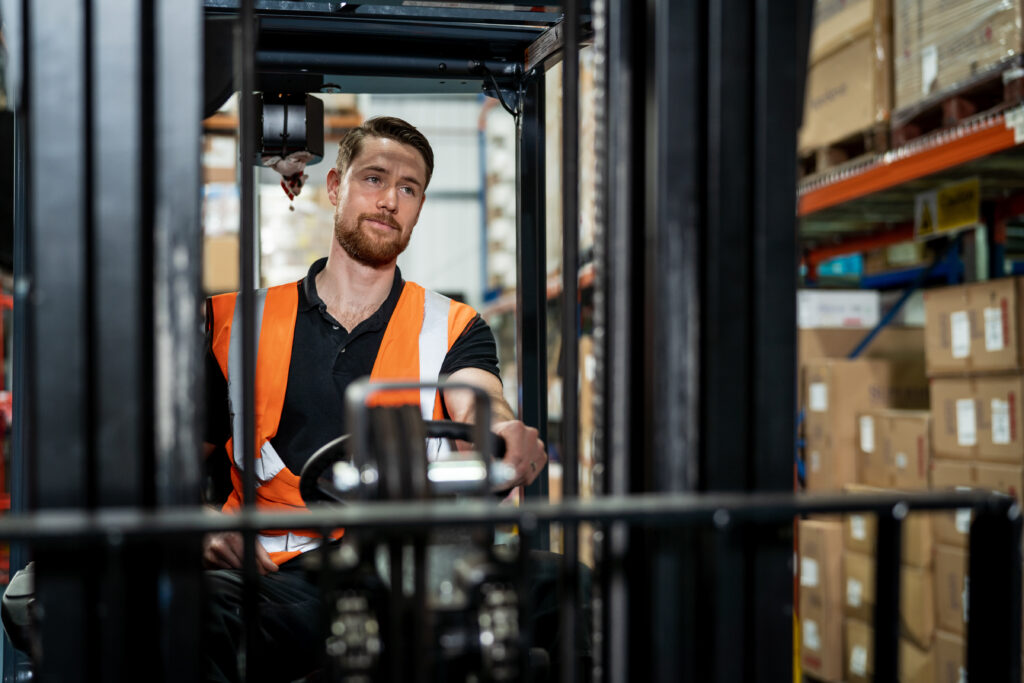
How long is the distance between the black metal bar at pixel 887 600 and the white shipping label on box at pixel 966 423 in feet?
8.18

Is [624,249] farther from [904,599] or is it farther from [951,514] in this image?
[904,599]

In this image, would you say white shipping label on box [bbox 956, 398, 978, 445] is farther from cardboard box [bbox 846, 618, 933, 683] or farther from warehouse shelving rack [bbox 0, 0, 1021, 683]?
warehouse shelving rack [bbox 0, 0, 1021, 683]

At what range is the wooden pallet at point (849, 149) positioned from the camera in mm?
3465

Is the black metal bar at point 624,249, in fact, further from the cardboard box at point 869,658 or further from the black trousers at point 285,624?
the cardboard box at point 869,658

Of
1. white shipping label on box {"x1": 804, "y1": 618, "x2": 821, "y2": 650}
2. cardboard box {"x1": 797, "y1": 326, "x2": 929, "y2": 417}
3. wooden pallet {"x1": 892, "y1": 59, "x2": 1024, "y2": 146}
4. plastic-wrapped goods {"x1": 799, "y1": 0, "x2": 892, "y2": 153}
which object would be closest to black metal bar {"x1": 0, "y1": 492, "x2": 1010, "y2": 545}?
wooden pallet {"x1": 892, "y1": 59, "x2": 1024, "y2": 146}

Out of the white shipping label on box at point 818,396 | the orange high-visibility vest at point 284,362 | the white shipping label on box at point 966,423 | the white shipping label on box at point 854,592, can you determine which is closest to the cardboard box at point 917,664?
the white shipping label on box at point 854,592

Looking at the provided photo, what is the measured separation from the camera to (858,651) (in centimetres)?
379

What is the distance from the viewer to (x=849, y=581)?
394 centimetres

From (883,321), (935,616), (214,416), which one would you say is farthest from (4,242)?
(935,616)

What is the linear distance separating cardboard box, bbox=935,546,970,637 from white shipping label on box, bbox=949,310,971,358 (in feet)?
2.41

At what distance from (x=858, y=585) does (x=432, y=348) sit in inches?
101

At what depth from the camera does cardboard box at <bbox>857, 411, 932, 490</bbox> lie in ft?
11.5

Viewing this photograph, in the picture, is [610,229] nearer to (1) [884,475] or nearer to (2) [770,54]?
(2) [770,54]

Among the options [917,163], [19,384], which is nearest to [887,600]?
[19,384]
